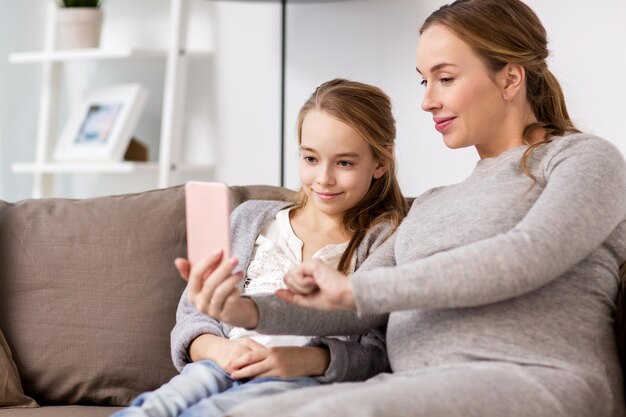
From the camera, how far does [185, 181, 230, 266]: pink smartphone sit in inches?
53.7

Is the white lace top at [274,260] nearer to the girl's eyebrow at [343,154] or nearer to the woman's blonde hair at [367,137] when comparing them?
the woman's blonde hair at [367,137]

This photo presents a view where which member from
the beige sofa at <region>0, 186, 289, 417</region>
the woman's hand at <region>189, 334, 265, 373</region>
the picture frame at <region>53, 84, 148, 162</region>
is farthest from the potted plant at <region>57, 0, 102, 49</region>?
the woman's hand at <region>189, 334, 265, 373</region>

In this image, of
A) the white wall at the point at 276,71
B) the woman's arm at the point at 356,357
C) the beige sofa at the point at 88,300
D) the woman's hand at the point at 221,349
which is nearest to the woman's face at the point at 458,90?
the woman's arm at the point at 356,357

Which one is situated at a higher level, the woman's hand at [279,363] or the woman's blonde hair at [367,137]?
the woman's blonde hair at [367,137]

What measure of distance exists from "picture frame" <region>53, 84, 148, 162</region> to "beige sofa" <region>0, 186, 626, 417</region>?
4.03 ft

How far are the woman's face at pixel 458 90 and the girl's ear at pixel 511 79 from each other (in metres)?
0.01

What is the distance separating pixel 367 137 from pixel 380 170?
0.35 feet

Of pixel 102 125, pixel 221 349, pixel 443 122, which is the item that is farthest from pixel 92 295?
pixel 102 125

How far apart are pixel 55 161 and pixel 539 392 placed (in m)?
2.61

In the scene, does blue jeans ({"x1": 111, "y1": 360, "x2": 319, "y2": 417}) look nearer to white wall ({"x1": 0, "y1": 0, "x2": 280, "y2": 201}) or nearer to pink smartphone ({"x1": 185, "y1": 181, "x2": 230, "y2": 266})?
pink smartphone ({"x1": 185, "y1": 181, "x2": 230, "y2": 266})

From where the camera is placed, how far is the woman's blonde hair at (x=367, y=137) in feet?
5.94

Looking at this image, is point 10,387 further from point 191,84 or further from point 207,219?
point 191,84

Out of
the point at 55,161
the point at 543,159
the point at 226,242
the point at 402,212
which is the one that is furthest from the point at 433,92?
the point at 55,161

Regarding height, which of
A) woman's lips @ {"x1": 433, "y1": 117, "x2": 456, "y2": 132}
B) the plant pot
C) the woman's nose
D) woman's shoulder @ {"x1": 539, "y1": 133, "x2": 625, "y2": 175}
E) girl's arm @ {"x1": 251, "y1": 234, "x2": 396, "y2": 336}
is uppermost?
the plant pot
